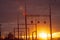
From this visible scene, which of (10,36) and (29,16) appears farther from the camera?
(10,36)

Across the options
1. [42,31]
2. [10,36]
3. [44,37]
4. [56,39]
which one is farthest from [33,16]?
[10,36]

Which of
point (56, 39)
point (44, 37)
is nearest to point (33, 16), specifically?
point (44, 37)

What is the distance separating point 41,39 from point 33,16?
39325mm

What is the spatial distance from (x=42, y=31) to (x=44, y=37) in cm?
1723

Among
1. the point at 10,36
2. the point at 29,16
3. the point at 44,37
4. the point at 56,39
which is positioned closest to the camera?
the point at 29,16

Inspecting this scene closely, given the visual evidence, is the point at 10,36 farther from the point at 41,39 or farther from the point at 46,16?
Answer: the point at 46,16

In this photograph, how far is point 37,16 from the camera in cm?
4447

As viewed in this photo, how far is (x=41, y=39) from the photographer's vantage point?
8338 centimetres

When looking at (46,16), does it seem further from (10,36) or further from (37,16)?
(10,36)

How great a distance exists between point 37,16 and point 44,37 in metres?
38.2

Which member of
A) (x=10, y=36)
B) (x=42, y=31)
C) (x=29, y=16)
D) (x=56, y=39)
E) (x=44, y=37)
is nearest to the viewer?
(x=29, y=16)

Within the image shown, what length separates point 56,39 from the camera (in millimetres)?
95375

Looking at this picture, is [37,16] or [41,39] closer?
[37,16]

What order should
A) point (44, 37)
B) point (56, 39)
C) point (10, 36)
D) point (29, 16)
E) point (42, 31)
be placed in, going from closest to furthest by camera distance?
1. point (29, 16)
2. point (42, 31)
3. point (44, 37)
4. point (56, 39)
5. point (10, 36)
